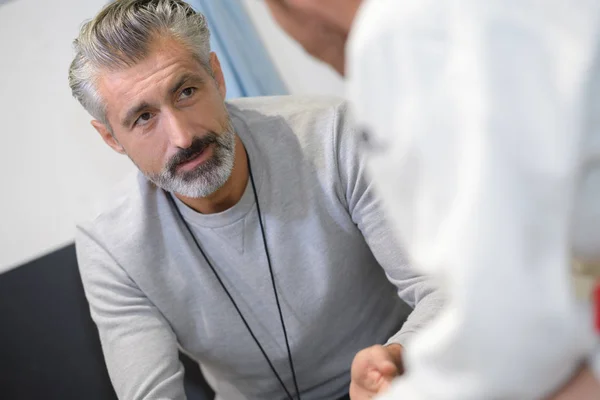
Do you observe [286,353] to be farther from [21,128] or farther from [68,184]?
[21,128]

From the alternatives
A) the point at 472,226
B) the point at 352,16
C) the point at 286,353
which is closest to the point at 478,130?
the point at 472,226

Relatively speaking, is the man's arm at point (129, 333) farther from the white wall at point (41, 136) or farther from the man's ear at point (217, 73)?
the white wall at point (41, 136)

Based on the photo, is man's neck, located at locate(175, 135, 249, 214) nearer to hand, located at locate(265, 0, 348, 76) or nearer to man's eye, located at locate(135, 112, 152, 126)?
man's eye, located at locate(135, 112, 152, 126)

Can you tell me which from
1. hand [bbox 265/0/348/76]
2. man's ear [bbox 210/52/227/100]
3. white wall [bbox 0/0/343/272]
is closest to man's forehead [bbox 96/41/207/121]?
man's ear [bbox 210/52/227/100]

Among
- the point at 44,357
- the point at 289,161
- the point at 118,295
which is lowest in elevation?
the point at 44,357

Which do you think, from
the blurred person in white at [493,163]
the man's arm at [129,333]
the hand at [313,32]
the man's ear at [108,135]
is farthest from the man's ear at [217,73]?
the blurred person in white at [493,163]

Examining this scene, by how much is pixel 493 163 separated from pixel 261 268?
886 mm

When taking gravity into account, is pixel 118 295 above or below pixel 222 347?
above

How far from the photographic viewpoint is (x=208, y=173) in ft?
3.83

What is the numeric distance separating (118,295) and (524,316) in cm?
101

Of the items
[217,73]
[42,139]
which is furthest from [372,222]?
[42,139]

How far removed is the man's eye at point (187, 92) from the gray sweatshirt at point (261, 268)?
0.49ft

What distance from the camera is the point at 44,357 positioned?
1.62 m

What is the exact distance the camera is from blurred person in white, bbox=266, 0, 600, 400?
1.32 ft
